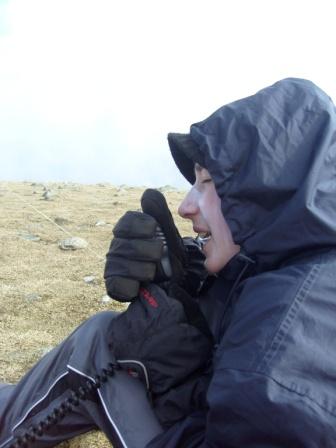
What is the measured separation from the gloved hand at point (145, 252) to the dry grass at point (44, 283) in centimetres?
122

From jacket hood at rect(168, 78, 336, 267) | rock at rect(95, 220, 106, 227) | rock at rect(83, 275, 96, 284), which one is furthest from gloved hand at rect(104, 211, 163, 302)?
rock at rect(95, 220, 106, 227)

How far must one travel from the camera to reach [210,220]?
2.72 m

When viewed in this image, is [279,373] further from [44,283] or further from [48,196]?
[48,196]

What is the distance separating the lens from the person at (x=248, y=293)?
71.2 inches

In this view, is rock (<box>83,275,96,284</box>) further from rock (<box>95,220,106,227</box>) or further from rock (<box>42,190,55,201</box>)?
rock (<box>42,190,55,201</box>)

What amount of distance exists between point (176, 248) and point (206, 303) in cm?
34

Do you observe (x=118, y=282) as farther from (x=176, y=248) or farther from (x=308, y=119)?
(x=308, y=119)

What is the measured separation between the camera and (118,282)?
2789 mm

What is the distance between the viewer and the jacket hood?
2170 millimetres

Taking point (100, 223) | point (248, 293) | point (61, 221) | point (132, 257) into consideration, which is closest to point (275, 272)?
point (248, 293)

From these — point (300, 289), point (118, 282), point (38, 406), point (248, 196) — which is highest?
point (248, 196)

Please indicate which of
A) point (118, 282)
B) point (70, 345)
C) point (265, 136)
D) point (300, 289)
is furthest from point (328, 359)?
point (70, 345)

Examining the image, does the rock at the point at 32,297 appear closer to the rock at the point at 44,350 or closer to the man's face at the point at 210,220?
the rock at the point at 44,350

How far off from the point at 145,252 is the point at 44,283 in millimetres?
4019
